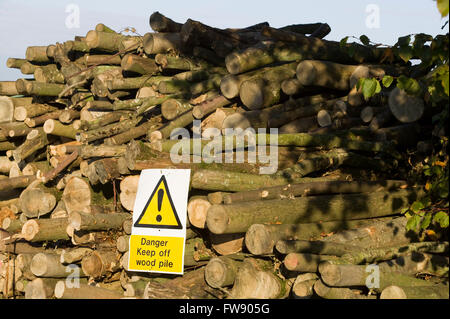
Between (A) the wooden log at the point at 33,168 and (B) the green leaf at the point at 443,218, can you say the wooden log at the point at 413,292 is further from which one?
(A) the wooden log at the point at 33,168

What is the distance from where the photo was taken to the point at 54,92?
11617mm

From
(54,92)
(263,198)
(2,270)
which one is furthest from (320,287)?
(54,92)

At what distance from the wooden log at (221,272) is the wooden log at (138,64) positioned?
15.1 ft

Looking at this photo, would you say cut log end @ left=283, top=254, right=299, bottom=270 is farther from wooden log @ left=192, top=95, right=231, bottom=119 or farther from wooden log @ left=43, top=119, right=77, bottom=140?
wooden log @ left=43, top=119, right=77, bottom=140

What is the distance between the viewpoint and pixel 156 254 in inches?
288

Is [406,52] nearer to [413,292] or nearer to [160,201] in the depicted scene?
[413,292]

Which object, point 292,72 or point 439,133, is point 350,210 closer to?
point 439,133

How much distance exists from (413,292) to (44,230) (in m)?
5.04

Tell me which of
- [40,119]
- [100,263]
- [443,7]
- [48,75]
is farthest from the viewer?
[48,75]

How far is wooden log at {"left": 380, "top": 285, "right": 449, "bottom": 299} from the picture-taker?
588cm

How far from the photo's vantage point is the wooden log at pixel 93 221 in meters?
8.04

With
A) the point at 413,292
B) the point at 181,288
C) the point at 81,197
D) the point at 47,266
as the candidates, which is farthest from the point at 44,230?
the point at 413,292

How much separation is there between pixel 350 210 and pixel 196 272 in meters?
2.03
